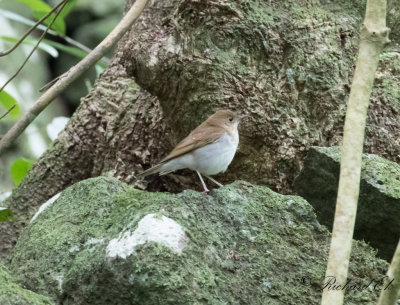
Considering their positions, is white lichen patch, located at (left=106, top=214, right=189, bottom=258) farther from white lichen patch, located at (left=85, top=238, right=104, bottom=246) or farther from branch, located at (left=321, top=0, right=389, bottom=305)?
branch, located at (left=321, top=0, right=389, bottom=305)

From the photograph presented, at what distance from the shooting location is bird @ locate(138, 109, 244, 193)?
4.78 meters

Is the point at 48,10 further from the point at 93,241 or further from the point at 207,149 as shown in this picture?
the point at 93,241

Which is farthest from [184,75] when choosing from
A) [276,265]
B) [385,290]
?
[385,290]

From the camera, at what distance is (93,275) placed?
10.4 ft

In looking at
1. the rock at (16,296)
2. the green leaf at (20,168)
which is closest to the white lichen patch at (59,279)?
the rock at (16,296)

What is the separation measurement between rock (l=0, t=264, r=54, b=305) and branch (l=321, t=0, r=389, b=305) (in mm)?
1378

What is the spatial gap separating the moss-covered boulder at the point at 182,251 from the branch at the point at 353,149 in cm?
82

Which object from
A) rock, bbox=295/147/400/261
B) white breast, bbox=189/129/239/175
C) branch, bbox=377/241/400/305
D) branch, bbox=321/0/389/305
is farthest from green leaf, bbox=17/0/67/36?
branch, bbox=377/241/400/305

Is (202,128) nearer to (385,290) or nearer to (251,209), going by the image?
(251,209)

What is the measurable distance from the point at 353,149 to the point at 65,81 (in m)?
1.97

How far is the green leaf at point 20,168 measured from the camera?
5.47m

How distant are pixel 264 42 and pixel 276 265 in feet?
6.59

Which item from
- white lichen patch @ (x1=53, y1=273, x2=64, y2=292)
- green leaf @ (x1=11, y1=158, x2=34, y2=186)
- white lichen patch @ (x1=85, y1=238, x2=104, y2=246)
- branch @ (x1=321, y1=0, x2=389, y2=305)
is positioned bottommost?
green leaf @ (x1=11, y1=158, x2=34, y2=186)

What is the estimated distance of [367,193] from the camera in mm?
3904
